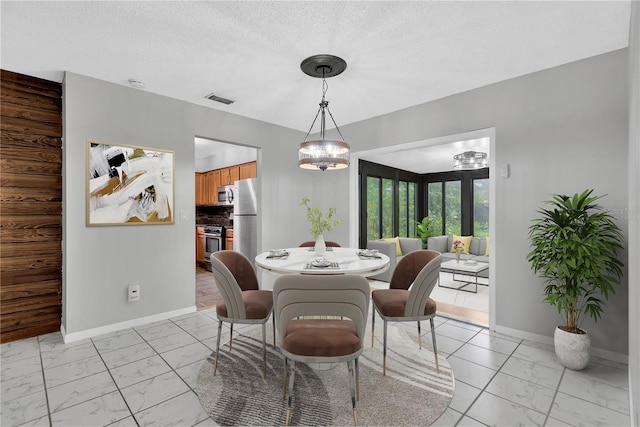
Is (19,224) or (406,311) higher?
(19,224)

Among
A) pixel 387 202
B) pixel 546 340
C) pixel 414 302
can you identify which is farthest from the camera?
pixel 387 202

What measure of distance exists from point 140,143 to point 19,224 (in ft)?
4.31

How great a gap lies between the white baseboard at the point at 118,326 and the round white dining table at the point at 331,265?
5.35 feet

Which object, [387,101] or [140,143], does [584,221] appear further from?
[140,143]

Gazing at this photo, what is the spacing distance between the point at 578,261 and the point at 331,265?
1.82 metres

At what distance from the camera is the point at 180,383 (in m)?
2.17

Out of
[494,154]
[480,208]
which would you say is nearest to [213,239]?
[494,154]

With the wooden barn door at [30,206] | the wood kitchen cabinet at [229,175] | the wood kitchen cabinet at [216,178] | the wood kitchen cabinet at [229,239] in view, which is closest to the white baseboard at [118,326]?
the wooden barn door at [30,206]

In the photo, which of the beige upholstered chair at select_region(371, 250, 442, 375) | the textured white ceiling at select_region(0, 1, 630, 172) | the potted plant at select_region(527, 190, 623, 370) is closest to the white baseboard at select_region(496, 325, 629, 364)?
the potted plant at select_region(527, 190, 623, 370)

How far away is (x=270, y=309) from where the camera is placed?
2.30m

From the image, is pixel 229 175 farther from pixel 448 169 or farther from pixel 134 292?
pixel 448 169

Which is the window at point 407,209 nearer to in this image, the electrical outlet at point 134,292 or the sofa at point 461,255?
the sofa at point 461,255

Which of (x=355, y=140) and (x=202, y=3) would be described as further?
(x=355, y=140)

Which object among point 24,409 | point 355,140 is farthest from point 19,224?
point 355,140
